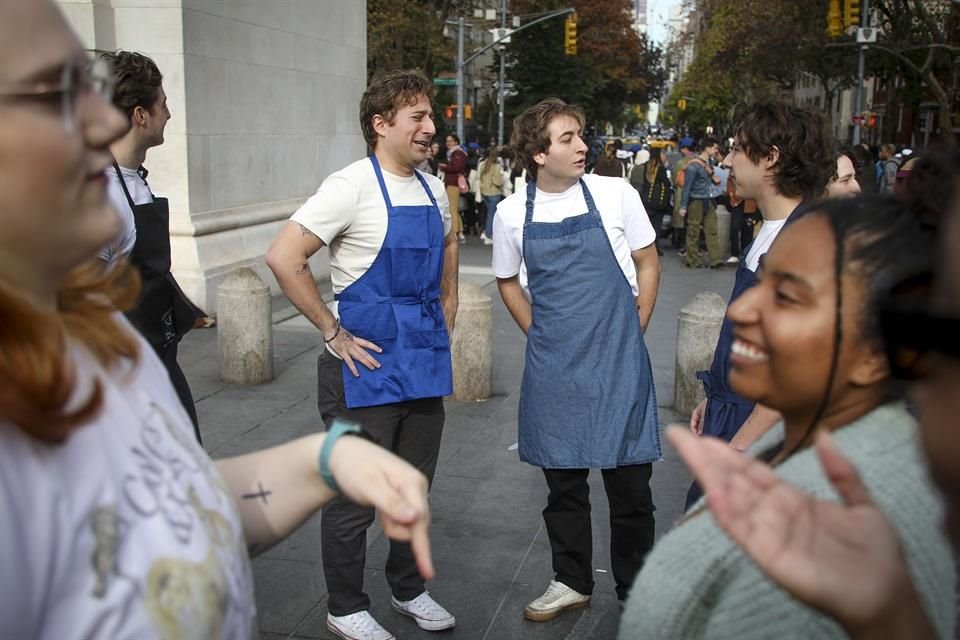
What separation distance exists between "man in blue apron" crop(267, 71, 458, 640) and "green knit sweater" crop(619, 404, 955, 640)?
2278 mm

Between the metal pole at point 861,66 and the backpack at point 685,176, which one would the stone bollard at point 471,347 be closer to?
the backpack at point 685,176

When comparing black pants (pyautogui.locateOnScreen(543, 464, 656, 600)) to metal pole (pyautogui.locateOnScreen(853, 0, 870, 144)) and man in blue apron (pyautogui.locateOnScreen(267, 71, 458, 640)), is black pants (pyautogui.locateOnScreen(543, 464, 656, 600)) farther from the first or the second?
metal pole (pyautogui.locateOnScreen(853, 0, 870, 144))

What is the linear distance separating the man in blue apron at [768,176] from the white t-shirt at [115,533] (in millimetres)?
2264

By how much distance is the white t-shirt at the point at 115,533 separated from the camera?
1312 mm

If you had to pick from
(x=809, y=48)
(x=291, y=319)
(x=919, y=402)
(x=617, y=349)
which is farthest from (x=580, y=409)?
(x=809, y=48)

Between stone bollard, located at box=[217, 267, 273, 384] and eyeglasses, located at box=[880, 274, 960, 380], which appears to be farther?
stone bollard, located at box=[217, 267, 273, 384]

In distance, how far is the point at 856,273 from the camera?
1720mm

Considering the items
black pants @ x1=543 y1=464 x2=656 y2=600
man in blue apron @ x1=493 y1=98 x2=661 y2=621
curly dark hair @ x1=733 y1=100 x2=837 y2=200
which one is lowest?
black pants @ x1=543 y1=464 x2=656 y2=600

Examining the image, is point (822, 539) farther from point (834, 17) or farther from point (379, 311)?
point (834, 17)

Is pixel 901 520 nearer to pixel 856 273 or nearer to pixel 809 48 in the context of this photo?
pixel 856 273

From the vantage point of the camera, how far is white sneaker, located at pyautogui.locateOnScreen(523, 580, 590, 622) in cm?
410

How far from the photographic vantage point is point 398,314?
13.2 feet

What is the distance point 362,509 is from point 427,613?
51 cm

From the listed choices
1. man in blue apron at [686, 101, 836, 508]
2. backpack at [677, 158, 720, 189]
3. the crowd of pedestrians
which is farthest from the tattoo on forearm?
backpack at [677, 158, 720, 189]
